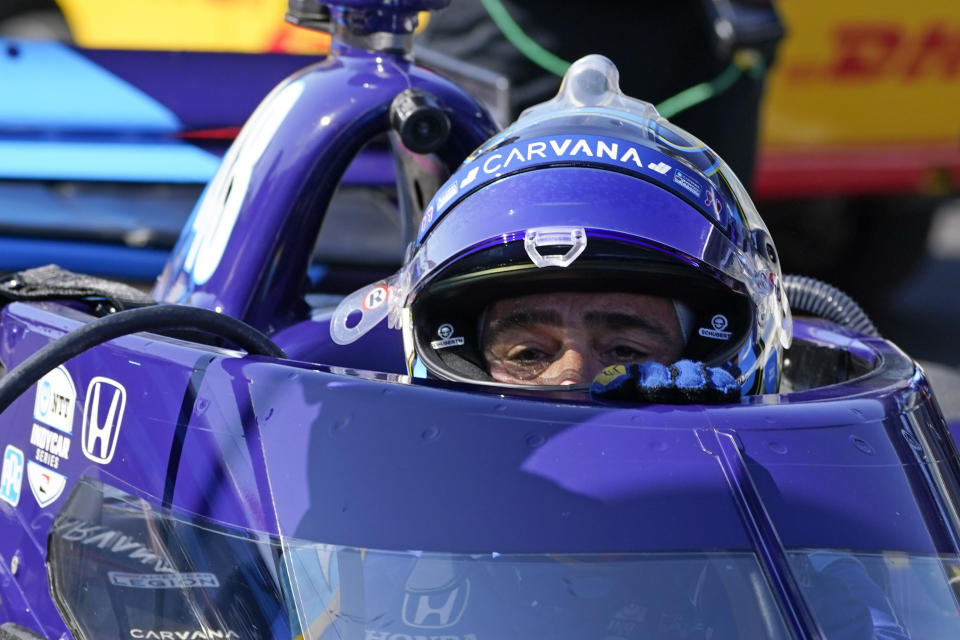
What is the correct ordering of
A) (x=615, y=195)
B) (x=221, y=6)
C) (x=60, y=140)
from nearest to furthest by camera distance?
(x=615, y=195)
(x=60, y=140)
(x=221, y=6)

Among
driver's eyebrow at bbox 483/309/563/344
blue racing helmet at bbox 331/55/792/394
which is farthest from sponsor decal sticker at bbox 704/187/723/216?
driver's eyebrow at bbox 483/309/563/344

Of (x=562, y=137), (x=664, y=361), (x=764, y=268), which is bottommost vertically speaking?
(x=664, y=361)

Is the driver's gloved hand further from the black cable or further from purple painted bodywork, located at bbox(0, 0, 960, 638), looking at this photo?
the black cable

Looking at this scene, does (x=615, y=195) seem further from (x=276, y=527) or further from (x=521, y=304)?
(x=276, y=527)

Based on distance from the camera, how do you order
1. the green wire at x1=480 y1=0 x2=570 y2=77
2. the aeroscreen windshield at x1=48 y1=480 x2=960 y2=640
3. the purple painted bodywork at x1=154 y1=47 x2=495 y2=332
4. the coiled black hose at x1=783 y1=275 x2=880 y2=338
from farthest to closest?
the green wire at x1=480 y1=0 x2=570 y2=77 < the coiled black hose at x1=783 y1=275 x2=880 y2=338 < the purple painted bodywork at x1=154 y1=47 x2=495 y2=332 < the aeroscreen windshield at x1=48 y1=480 x2=960 y2=640

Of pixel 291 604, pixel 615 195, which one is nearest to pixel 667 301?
pixel 615 195

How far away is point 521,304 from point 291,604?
77 centimetres

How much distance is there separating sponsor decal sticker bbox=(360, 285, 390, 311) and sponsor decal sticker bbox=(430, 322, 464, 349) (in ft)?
0.31

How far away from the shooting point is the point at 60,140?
4.07 m

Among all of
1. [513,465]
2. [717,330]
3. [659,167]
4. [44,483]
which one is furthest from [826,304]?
[44,483]

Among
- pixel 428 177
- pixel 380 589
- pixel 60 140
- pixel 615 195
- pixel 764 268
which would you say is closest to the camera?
pixel 380 589

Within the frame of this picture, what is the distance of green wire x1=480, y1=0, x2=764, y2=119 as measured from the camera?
4.27m

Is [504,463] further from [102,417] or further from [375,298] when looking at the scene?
[375,298]

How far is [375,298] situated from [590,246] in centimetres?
39
